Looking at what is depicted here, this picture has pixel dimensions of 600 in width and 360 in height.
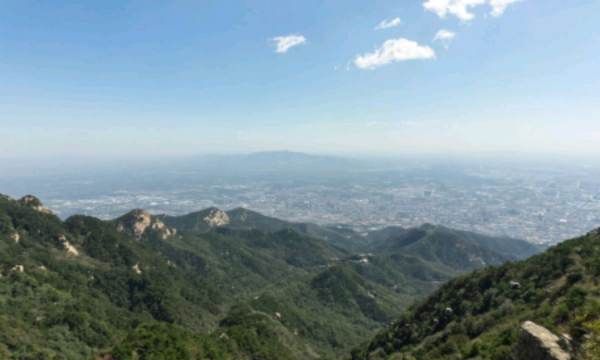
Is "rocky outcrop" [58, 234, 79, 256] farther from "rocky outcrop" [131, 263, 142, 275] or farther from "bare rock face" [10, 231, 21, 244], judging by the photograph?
"rocky outcrop" [131, 263, 142, 275]

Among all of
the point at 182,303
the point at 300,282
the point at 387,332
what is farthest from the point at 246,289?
the point at 387,332

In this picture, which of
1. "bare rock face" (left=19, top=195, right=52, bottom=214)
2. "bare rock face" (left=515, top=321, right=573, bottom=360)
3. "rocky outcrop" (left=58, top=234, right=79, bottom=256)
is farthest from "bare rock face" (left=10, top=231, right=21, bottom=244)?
"bare rock face" (left=515, top=321, right=573, bottom=360)

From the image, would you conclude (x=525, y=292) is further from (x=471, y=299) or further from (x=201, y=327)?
(x=201, y=327)

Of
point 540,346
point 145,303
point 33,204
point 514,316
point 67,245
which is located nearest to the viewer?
point 540,346

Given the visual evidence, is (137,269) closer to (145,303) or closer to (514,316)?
(145,303)

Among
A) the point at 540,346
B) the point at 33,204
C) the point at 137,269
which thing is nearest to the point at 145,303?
the point at 137,269

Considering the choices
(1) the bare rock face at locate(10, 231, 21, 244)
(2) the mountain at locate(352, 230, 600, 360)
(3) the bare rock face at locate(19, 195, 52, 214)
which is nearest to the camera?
(2) the mountain at locate(352, 230, 600, 360)
